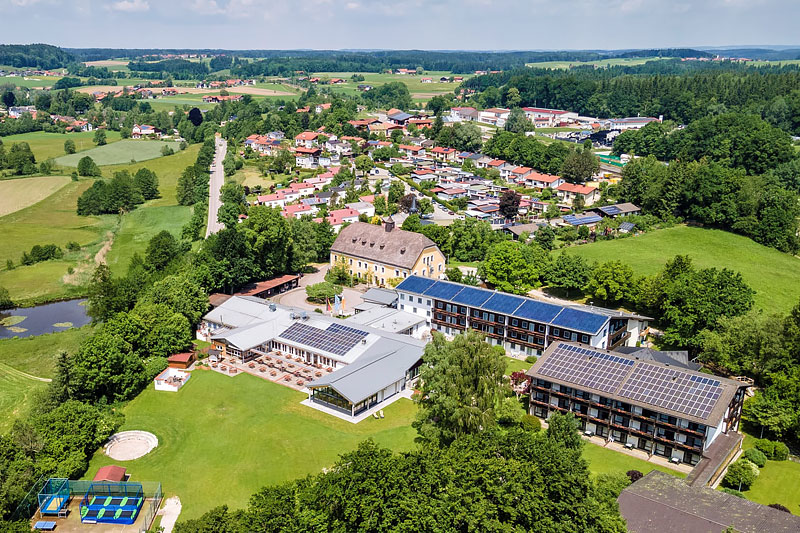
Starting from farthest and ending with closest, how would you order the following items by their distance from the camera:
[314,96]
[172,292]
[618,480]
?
[314,96] → [172,292] → [618,480]

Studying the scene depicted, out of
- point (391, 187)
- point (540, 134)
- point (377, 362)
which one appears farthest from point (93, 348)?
point (540, 134)

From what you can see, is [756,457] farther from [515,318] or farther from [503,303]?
[503,303]

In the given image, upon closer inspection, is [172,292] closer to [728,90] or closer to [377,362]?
[377,362]

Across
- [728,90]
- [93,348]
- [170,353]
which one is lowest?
[170,353]

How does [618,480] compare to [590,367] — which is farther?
[590,367]

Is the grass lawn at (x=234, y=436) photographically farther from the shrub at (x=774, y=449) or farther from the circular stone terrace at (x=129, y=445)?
the shrub at (x=774, y=449)

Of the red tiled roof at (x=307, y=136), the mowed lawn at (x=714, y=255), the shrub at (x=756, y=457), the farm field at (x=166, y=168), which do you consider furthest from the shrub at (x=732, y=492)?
the red tiled roof at (x=307, y=136)

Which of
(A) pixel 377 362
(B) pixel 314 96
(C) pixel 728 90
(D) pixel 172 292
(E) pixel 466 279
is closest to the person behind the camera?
(A) pixel 377 362
